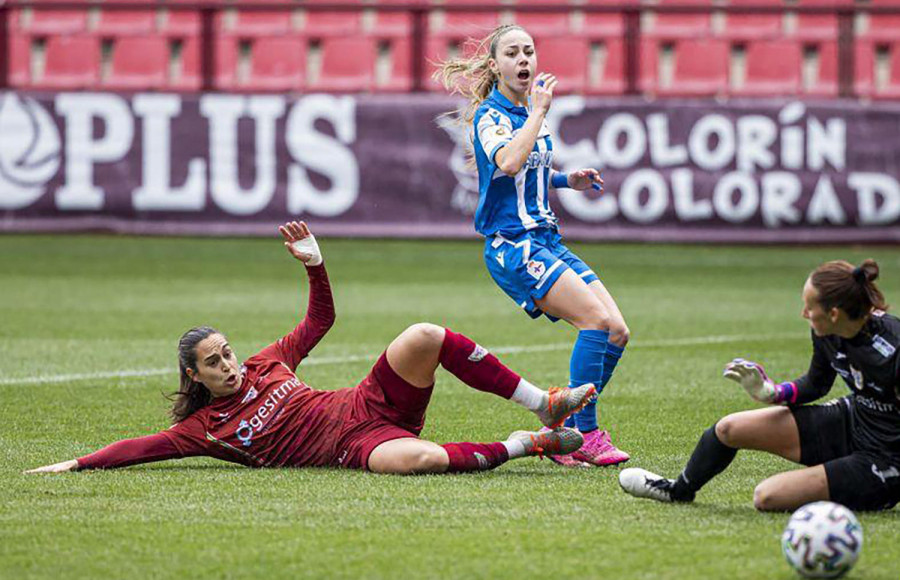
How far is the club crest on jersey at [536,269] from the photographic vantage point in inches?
267

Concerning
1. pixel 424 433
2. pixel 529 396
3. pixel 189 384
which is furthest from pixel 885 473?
pixel 189 384

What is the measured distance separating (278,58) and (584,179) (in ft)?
49.4

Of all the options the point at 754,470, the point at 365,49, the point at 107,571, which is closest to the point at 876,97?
the point at 365,49

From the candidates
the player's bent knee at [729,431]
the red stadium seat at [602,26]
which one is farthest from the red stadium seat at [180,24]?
the player's bent knee at [729,431]

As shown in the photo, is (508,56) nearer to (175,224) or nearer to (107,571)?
(107,571)

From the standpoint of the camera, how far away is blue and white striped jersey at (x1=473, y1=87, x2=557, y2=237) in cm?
690

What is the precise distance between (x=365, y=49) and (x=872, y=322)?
56.5ft

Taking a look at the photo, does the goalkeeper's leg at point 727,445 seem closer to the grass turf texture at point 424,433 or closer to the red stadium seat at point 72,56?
the grass turf texture at point 424,433

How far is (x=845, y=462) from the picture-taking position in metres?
5.20

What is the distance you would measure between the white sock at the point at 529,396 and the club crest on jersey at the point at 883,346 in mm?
1587

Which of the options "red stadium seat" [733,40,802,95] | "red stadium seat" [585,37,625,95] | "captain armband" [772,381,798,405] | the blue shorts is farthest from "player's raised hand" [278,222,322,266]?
"red stadium seat" [733,40,802,95]

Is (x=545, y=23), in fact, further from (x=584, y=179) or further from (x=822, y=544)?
(x=822, y=544)

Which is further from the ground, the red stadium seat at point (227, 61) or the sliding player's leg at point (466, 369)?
the red stadium seat at point (227, 61)

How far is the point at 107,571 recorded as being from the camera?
14.8 feet
